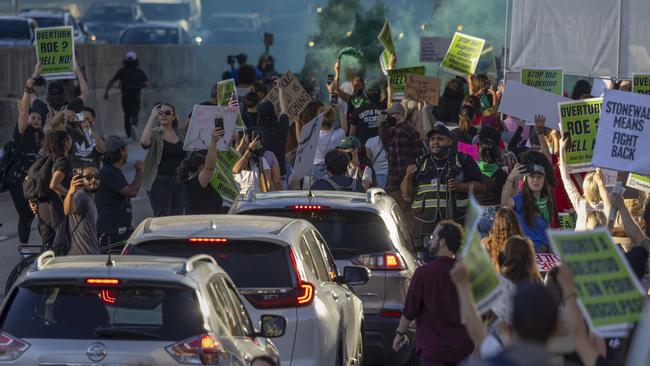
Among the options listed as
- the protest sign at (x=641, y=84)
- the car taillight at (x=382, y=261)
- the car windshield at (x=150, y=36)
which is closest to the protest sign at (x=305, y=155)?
the protest sign at (x=641, y=84)

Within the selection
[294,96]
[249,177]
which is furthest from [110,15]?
[249,177]

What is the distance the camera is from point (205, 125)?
16.3 meters

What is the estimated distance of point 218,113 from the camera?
53.6 ft

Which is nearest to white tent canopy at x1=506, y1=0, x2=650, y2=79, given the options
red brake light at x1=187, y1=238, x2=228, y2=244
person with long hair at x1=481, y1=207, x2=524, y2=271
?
person with long hair at x1=481, y1=207, x2=524, y2=271

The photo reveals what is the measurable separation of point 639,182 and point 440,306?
4.10 m

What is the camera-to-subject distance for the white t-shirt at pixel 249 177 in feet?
52.3

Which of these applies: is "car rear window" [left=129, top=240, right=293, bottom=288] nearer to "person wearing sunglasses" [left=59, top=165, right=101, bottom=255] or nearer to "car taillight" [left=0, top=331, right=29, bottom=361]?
"car taillight" [left=0, top=331, right=29, bottom=361]

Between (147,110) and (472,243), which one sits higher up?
(472,243)

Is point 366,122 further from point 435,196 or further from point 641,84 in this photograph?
point 435,196

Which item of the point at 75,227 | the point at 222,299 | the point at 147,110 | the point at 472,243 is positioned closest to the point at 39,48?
the point at 75,227

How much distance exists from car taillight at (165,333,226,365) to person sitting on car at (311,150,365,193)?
680 centimetres

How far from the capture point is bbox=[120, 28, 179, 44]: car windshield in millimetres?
45625

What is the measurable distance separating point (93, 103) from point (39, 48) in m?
13.1

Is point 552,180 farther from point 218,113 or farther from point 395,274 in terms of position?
point 218,113
